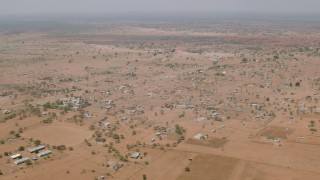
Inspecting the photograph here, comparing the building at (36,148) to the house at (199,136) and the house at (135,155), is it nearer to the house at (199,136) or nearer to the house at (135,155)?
the house at (135,155)

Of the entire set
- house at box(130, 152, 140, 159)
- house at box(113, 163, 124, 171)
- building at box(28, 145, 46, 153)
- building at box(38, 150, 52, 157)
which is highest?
building at box(28, 145, 46, 153)

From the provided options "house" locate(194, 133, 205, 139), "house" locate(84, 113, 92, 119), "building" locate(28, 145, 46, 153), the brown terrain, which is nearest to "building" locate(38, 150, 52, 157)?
the brown terrain

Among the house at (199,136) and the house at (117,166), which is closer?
the house at (117,166)

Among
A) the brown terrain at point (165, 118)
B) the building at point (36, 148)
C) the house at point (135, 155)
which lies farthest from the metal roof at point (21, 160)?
the house at point (135, 155)

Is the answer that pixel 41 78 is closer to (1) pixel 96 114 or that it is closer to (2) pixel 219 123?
(1) pixel 96 114

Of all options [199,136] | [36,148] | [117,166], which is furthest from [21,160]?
[199,136]

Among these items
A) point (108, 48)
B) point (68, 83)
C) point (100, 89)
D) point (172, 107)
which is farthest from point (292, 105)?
point (108, 48)

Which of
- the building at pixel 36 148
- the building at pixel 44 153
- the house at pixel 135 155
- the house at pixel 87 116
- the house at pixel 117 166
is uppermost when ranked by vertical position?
the building at pixel 36 148

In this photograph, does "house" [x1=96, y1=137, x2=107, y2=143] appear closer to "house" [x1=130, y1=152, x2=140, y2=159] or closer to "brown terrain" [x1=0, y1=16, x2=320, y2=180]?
"brown terrain" [x1=0, y1=16, x2=320, y2=180]
